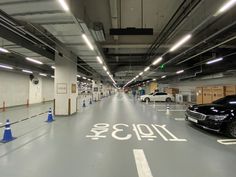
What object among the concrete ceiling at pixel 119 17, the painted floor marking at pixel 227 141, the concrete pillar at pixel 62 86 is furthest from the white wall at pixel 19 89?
the painted floor marking at pixel 227 141

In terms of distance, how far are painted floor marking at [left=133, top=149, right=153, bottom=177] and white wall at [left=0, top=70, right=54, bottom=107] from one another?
45.2 feet

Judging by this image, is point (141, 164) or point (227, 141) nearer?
point (141, 164)

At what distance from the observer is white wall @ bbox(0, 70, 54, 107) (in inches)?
581

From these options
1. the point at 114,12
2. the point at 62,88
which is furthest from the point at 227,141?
the point at 62,88

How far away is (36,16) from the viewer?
471 cm

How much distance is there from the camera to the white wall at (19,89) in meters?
14.8

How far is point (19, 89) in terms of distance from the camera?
16891mm

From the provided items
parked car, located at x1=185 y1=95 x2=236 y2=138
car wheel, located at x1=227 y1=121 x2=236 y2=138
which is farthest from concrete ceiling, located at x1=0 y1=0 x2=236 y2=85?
car wheel, located at x1=227 y1=121 x2=236 y2=138

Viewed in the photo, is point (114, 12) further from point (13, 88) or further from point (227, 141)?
point (13, 88)

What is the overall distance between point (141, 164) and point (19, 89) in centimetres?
1624

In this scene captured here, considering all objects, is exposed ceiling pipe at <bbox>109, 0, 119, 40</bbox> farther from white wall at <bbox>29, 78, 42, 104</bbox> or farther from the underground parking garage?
white wall at <bbox>29, 78, 42, 104</bbox>

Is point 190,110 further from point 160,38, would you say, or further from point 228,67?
point 228,67

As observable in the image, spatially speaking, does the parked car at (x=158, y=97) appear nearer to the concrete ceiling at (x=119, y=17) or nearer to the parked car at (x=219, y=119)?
the concrete ceiling at (x=119, y=17)

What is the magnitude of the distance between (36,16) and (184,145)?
5.13 meters
